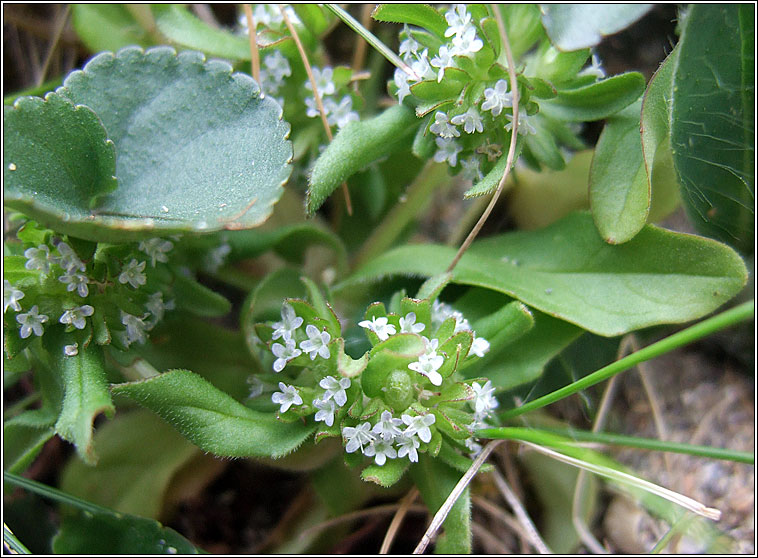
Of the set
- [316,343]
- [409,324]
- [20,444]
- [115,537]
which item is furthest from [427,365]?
[20,444]

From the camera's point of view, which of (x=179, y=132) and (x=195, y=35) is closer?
(x=179, y=132)

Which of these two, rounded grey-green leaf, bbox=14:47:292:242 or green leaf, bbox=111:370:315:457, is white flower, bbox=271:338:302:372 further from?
rounded grey-green leaf, bbox=14:47:292:242

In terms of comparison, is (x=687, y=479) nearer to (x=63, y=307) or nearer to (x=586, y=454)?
(x=586, y=454)

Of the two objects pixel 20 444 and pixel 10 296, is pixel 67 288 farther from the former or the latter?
pixel 20 444

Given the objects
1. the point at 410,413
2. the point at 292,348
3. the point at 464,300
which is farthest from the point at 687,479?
the point at 292,348

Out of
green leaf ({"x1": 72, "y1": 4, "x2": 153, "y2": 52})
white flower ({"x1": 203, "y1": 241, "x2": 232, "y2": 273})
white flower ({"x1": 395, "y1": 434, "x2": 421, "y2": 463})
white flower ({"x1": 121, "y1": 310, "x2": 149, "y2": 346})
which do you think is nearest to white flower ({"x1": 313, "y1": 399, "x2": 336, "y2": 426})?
white flower ({"x1": 395, "y1": 434, "x2": 421, "y2": 463})

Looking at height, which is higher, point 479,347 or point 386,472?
point 479,347
